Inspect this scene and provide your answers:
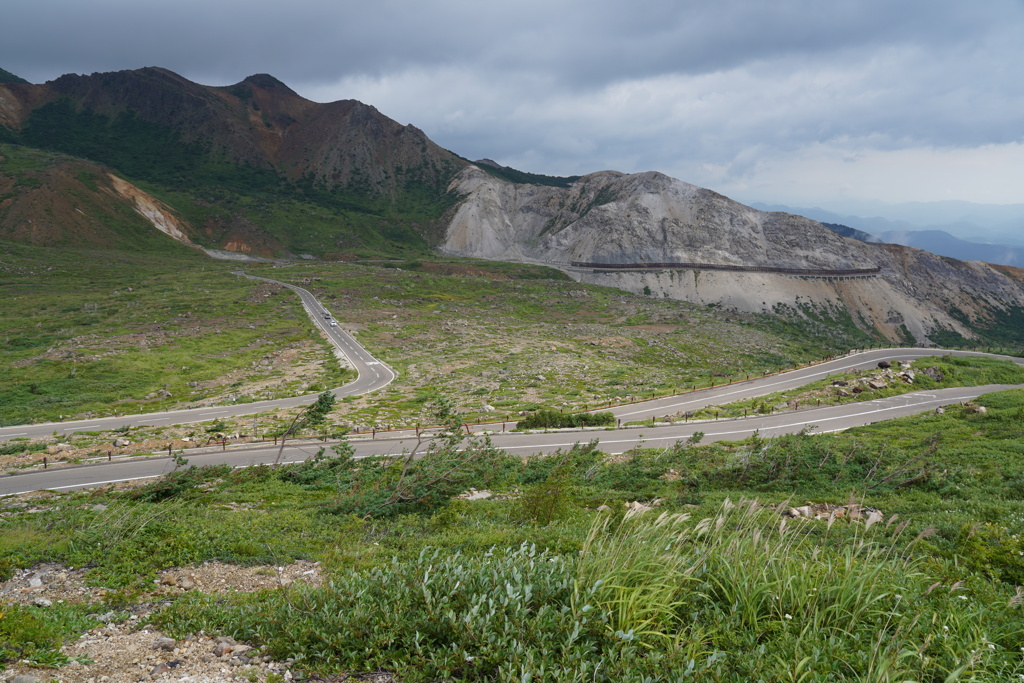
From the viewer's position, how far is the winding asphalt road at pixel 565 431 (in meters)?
19.2

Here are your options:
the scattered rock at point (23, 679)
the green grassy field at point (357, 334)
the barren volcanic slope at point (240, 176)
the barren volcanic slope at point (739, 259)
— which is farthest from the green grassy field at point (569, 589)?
the barren volcanic slope at point (240, 176)

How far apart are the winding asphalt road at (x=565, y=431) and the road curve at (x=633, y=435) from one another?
39mm

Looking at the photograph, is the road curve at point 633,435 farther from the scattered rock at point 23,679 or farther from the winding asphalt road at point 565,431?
the scattered rock at point 23,679

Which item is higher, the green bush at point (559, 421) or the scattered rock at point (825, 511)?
the scattered rock at point (825, 511)

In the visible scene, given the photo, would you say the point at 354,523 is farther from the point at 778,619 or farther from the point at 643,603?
the point at 778,619

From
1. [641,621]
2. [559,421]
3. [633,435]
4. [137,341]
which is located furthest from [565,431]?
[137,341]

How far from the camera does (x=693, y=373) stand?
52625mm

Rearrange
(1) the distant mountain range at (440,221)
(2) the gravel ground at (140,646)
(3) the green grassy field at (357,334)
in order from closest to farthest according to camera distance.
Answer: (2) the gravel ground at (140,646), (3) the green grassy field at (357,334), (1) the distant mountain range at (440,221)

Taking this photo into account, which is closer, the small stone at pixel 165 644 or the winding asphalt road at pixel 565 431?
the small stone at pixel 165 644

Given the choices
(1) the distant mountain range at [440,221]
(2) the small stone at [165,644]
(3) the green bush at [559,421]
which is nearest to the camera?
(2) the small stone at [165,644]

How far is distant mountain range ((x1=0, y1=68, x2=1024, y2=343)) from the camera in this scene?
376 feet

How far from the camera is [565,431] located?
2744 cm

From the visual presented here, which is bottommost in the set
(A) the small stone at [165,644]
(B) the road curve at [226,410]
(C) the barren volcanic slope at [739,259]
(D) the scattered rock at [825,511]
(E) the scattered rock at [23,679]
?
(B) the road curve at [226,410]

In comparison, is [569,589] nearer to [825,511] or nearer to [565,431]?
[825,511]
